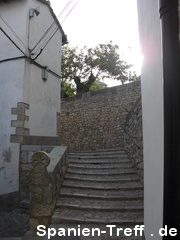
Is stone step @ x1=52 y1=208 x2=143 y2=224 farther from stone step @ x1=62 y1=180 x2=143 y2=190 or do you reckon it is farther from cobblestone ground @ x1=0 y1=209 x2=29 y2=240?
cobblestone ground @ x1=0 y1=209 x2=29 y2=240

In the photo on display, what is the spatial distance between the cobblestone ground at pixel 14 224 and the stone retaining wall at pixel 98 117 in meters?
4.30

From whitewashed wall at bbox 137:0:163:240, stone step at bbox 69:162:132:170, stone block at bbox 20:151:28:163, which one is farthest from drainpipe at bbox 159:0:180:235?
stone block at bbox 20:151:28:163

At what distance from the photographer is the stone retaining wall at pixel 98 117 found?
1089 centimetres

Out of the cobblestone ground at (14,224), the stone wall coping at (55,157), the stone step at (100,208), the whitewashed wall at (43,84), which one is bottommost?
the cobblestone ground at (14,224)

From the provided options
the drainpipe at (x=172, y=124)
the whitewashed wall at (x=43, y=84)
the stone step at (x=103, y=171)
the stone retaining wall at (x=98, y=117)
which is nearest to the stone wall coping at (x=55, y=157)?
the stone step at (x=103, y=171)

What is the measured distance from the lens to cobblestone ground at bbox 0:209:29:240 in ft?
15.9

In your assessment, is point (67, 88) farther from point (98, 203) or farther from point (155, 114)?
point (155, 114)

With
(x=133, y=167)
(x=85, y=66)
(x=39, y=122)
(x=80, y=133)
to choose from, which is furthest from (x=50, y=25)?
(x=85, y=66)

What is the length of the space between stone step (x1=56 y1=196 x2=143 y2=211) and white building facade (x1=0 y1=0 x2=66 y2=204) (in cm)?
268

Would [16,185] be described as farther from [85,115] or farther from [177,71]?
[177,71]

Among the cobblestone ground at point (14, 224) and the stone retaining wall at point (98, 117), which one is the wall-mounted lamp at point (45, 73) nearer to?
the stone retaining wall at point (98, 117)

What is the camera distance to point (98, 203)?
4848 millimetres

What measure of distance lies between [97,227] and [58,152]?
88.2 inches

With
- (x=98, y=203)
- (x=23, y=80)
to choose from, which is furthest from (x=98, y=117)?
(x=98, y=203)
